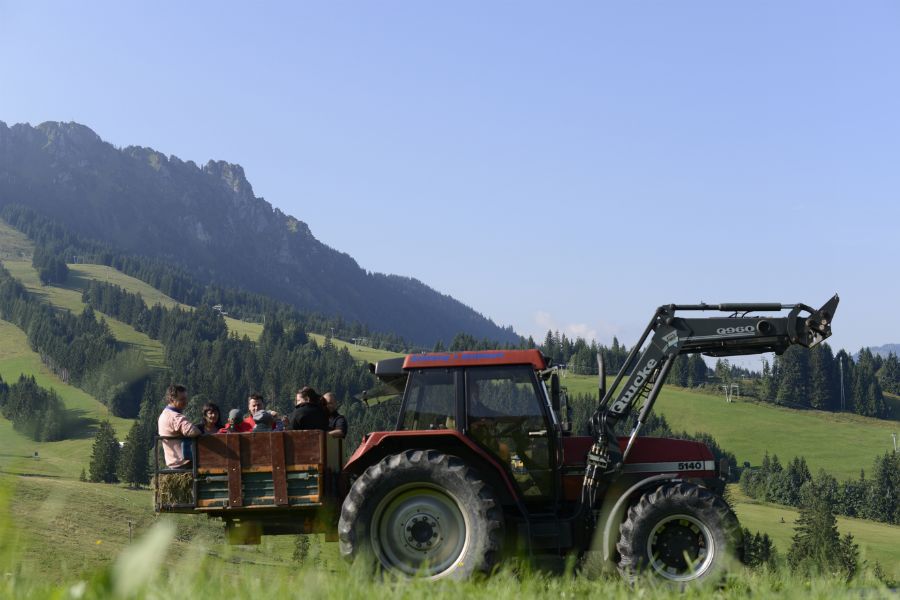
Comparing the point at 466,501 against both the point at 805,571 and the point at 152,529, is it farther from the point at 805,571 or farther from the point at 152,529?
the point at 152,529

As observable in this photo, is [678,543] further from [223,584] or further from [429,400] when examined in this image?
[223,584]

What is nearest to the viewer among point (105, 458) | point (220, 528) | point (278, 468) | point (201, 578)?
point (201, 578)

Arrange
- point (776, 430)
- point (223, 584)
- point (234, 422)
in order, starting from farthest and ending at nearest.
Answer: point (776, 430)
point (234, 422)
point (223, 584)

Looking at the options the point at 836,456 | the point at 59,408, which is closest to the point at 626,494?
the point at 59,408

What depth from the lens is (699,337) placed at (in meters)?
10.7

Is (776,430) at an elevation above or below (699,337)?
below

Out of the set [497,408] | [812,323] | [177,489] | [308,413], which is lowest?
[177,489]

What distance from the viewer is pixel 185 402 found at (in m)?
10.8

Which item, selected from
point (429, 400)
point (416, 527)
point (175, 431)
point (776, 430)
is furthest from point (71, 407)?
point (776, 430)

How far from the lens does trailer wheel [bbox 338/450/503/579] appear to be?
898 centimetres

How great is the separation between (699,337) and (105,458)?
430 feet

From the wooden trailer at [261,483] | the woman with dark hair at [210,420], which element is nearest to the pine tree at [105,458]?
the woman with dark hair at [210,420]

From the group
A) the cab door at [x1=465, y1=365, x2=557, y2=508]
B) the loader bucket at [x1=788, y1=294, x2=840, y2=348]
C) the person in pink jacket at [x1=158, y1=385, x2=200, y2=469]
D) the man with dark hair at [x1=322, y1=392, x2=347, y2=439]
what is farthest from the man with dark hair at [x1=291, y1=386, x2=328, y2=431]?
the loader bucket at [x1=788, y1=294, x2=840, y2=348]

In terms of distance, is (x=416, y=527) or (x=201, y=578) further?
(x=416, y=527)
